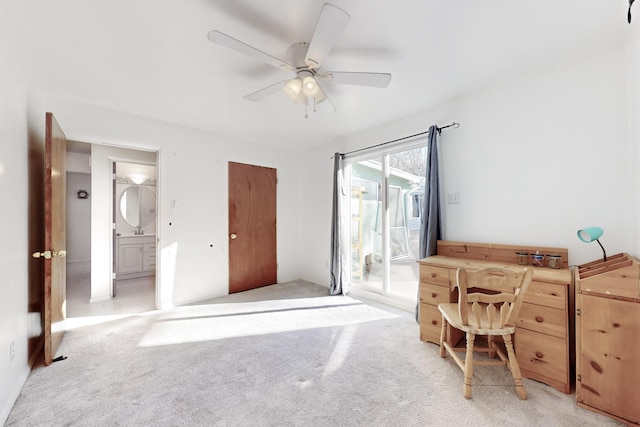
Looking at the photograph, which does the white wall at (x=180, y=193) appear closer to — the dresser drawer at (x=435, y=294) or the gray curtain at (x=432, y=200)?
the gray curtain at (x=432, y=200)

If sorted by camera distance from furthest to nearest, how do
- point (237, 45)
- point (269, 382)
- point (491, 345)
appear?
point (491, 345), point (269, 382), point (237, 45)

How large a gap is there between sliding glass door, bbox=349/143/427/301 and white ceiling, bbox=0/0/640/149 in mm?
916

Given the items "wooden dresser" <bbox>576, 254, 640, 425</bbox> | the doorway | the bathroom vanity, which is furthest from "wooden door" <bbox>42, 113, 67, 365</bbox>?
"wooden dresser" <bbox>576, 254, 640, 425</bbox>

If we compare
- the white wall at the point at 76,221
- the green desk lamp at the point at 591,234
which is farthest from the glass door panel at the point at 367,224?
the white wall at the point at 76,221

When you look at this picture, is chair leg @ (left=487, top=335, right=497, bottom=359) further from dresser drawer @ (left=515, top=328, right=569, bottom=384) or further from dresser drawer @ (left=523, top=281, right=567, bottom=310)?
dresser drawer @ (left=523, top=281, right=567, bottom=310)

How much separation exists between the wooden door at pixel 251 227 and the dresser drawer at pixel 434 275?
2750 mm

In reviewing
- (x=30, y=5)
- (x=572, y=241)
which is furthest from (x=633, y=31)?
(x=30, y=5)

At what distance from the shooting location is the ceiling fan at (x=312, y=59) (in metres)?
1.39

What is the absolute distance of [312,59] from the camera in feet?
5.57

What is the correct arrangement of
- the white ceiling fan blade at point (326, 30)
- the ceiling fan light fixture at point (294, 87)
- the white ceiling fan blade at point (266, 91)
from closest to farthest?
1. the white ceiling fan blade at point (326, 30)
2. the ceiling fan light fixture at point (294, 87)
3. the white ceiling fan blade at point (266, 91)

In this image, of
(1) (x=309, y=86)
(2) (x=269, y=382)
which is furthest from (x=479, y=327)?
(1) (x=309, y=86)

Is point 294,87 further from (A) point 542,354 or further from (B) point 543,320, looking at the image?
(A) point 542,354

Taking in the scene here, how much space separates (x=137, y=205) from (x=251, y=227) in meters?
2.68

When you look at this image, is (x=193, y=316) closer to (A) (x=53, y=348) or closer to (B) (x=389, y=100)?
(A) (x=53, y=348)
